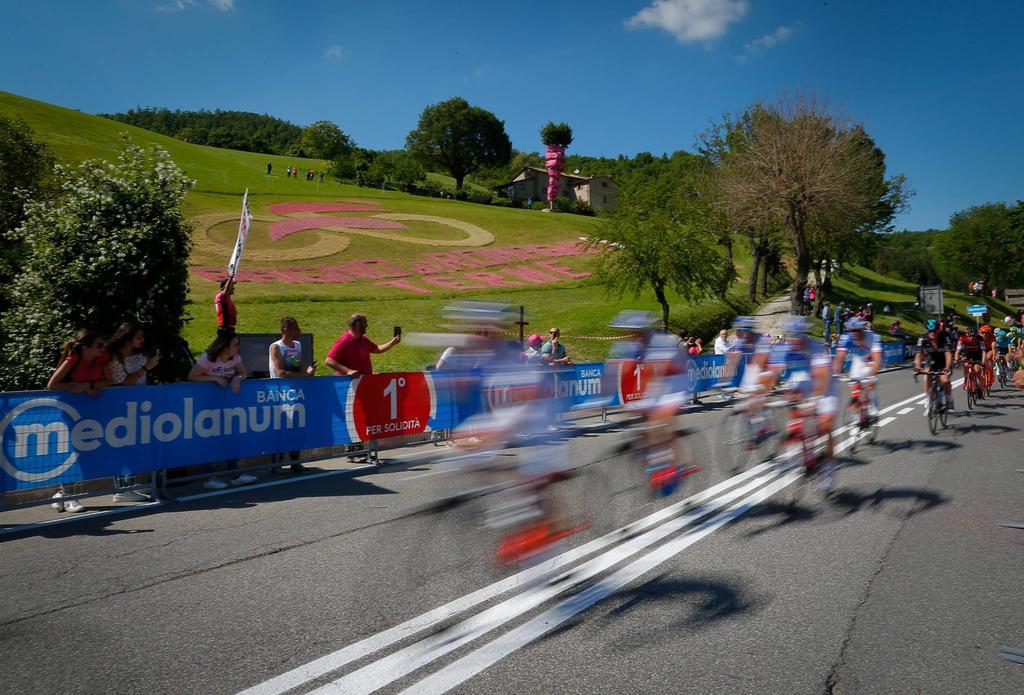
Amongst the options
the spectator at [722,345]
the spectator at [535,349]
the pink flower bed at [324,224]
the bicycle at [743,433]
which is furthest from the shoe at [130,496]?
the pink flower bed at [324,224]

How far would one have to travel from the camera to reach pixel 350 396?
9.74 metres

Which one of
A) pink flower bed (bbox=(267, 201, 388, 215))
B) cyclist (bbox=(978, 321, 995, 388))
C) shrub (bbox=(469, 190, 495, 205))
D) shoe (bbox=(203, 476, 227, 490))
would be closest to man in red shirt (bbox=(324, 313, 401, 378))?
shoe (bbox=(203, 476, 227, 490))

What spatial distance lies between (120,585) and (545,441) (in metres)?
3.29

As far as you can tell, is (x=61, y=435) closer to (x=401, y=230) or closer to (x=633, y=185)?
(x=401, y=230)

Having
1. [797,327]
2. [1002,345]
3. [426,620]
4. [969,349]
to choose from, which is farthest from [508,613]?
[1002,345]

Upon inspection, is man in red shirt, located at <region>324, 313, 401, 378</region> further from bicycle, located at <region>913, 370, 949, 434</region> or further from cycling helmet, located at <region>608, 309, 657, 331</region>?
bicycle, located at <region>913, 370, 949, 434</region>

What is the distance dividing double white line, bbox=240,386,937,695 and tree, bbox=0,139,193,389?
925cm

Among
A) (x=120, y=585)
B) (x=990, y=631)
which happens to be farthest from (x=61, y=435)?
(x=990, y=631)

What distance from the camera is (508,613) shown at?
4.11 metres

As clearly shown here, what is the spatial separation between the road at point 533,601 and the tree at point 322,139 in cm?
12622

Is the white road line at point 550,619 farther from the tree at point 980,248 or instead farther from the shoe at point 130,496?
the tree at point 980,248

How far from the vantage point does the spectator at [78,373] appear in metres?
6.93

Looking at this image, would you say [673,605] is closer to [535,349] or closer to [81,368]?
[81,368]

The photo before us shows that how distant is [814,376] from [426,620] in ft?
20.1
